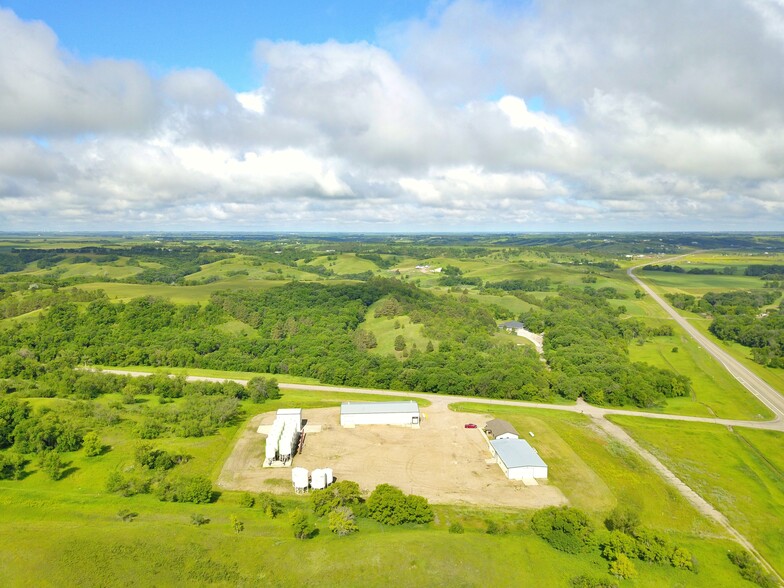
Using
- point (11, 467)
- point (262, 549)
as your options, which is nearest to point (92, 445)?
point (11, 467)

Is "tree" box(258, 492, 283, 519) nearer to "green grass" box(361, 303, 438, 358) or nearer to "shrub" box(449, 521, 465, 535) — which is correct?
"shrub" box(449, 521, 465, 535)

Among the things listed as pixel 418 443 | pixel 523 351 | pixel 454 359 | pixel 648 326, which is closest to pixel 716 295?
pixel 648 326

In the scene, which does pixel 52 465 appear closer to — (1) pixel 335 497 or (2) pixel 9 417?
(2) pixel 9 417

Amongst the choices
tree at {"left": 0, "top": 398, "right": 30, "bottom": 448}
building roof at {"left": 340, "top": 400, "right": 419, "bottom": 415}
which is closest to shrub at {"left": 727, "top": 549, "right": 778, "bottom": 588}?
building roof at {"left": 340, "top": 400, "right": 419, "bottom": 415}

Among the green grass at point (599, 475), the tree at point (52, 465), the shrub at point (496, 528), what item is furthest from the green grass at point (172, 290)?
the shrub at point (496, 528)

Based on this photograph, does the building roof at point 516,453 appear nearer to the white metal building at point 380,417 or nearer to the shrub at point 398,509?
the shrub at point 398,509

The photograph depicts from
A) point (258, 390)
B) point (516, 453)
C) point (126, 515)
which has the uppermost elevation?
point (258, 390)
